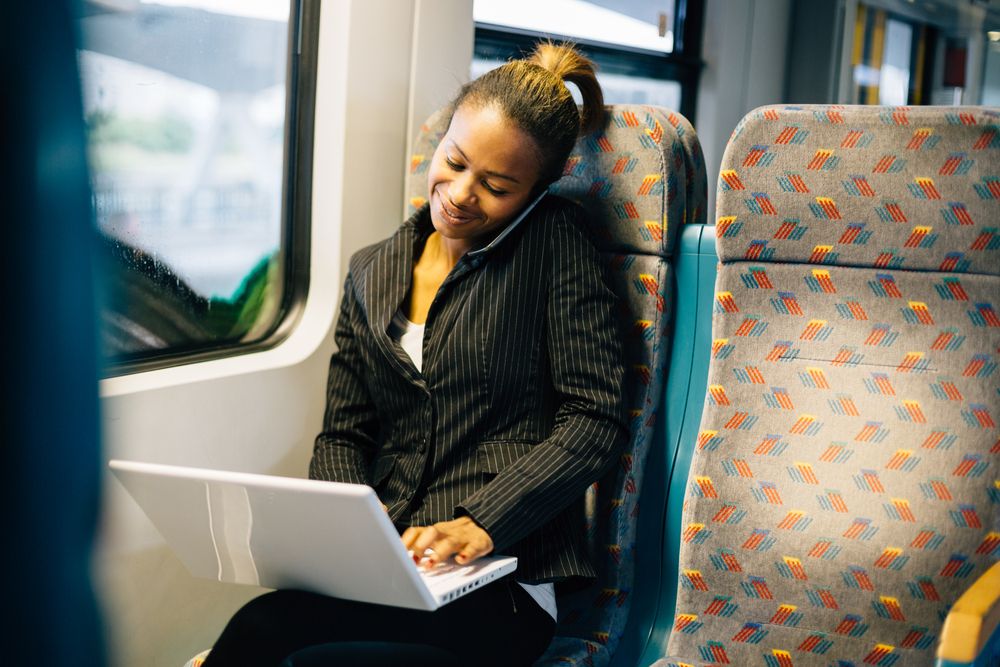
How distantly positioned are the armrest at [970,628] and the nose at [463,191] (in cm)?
88

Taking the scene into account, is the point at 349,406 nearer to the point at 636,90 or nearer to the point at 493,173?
the point at 493,173

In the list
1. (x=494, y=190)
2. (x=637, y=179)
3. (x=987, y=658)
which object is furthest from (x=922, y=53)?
(x=987, y=658)

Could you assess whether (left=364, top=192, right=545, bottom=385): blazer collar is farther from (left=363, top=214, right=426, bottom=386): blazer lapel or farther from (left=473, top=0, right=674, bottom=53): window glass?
(left=473, top=0, right=674, bottom=53): window glass

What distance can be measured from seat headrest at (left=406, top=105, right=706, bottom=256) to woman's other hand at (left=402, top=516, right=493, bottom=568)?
576 millimetres

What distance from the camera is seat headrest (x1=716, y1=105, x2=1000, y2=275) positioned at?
1.46 metres

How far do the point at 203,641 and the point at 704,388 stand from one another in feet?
3.39

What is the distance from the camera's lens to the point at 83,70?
486 millimetres

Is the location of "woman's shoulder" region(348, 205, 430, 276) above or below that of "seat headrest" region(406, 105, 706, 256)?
below

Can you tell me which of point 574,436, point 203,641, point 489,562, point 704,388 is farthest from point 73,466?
point 203,641

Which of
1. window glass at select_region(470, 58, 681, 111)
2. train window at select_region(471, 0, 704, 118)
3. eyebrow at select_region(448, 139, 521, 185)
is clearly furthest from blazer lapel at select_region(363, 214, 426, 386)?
window glass at select_region(470, 58, 681, 111)

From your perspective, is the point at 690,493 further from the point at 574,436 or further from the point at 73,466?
the point at 73,466

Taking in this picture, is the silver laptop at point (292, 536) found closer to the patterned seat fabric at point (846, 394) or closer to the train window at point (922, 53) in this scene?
the patterned seat fabric at point (846, 394)

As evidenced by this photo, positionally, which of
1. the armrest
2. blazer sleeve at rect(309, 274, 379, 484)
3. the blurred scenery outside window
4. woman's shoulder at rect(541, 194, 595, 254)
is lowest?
the armrest

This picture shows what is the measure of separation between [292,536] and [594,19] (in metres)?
2.73
